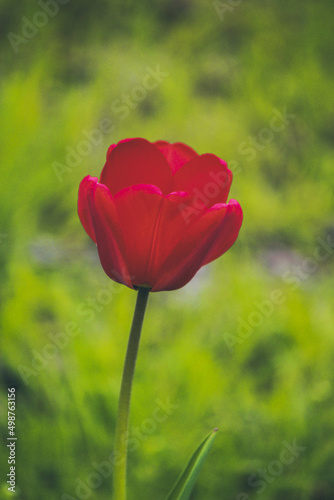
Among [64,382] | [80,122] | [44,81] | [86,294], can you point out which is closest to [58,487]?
[64,382]

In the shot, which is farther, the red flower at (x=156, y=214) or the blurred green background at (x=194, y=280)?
the blurred green background at (x=194, y=280)

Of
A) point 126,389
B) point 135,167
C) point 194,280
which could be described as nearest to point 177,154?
point 135,167

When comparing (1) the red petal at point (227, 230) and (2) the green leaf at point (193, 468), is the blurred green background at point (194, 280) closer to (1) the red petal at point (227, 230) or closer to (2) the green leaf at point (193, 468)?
(2) the green leaf at point (193, 468)

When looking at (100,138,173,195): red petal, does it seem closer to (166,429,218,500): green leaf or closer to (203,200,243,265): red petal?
(203,200,243,265): red petal

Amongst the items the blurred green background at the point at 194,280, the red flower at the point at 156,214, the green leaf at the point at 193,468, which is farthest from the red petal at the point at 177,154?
the blurred green background at the point at 194,280

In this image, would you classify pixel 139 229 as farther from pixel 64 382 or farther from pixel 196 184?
pixel 64 382

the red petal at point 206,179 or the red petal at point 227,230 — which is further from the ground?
the red petal at point 206,179
